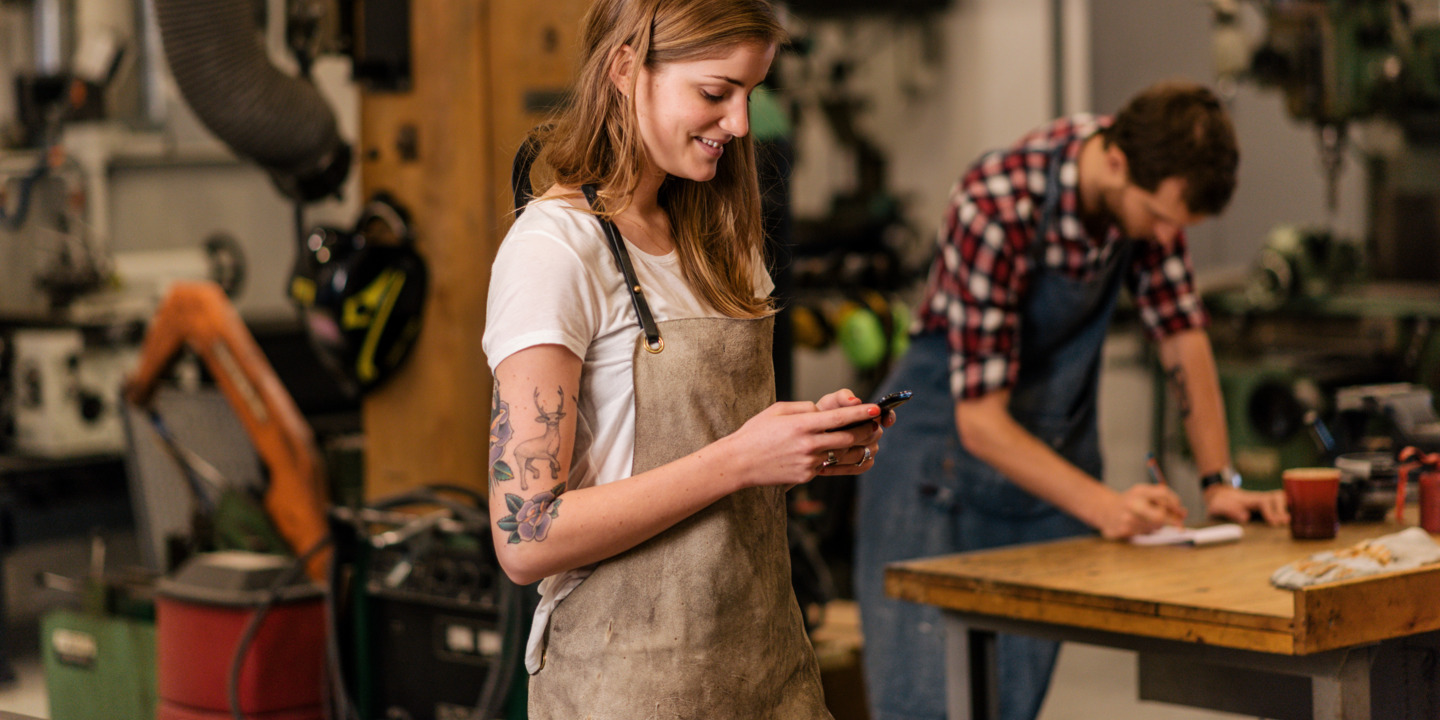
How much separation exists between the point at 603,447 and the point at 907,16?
693cm

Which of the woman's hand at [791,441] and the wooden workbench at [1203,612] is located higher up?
the woman's hand at [791,441]

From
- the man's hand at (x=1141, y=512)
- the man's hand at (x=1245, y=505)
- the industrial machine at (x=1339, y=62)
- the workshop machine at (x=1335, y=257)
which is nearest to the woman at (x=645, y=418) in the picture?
the man's hand at (x=1141, y=512)

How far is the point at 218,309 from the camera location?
3621 millimetres

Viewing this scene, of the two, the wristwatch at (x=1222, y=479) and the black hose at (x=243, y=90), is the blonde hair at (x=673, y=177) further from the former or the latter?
the black hose at (x=243, y=90)

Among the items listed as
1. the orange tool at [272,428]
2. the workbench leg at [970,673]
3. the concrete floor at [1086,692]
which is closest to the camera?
the workbench leg at [970,673]

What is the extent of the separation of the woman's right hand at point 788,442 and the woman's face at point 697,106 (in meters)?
0.27

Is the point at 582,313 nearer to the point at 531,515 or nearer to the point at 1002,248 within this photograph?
the point at 531,515

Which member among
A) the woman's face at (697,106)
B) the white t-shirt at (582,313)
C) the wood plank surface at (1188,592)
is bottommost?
the wood plank surface at (1188,592)

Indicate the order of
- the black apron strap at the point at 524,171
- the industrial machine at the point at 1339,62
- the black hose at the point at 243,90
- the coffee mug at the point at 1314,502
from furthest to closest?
the industrial machine at the point at 1339,62, the black hose at the point at 243,90, the coffee mug at the point at 1314,502, the black apron strap at the point at 524,171

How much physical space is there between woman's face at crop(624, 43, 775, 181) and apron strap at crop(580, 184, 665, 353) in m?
0.09

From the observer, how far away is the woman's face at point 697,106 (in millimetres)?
1369

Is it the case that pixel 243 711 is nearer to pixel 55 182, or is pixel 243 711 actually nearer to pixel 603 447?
pixel 603 447

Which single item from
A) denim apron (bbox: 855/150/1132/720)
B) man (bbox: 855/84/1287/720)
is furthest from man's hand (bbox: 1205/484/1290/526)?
denim apron (bbox: 855/150/1132/720)

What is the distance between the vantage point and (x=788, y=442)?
4.24 feet
